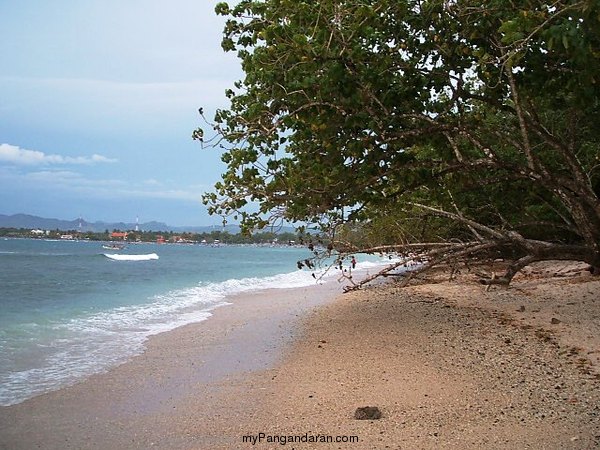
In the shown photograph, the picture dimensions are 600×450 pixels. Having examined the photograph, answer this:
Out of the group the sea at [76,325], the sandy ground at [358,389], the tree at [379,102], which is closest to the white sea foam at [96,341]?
the sea at [76,325]

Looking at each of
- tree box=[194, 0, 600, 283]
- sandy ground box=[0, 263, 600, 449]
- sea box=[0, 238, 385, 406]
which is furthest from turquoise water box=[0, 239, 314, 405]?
tree box=[194, 0, 600, 283]

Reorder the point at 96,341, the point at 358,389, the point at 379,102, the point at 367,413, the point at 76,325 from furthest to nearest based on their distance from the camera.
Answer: the point at 76,325 → the point at 96,341 → the point at 379,102 → the point at 358,389 → the point at 367,413

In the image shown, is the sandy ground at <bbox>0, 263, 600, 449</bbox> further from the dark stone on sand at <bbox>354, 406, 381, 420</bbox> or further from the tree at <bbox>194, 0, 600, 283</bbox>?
the tree at <bbox>194, 0, 600, 283</bbox>

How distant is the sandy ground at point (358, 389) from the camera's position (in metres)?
4.05

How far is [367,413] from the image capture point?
4359 mm

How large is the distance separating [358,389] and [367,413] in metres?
0.88

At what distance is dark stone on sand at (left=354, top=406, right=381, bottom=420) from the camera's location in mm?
4336

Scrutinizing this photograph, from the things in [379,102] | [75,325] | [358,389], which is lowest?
[75,325]

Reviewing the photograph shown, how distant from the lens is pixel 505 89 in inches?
289

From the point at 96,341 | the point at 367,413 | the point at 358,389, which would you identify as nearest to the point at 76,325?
the point at 96,341

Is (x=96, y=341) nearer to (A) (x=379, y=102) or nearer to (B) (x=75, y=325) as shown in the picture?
(B) (x=75, y=325)

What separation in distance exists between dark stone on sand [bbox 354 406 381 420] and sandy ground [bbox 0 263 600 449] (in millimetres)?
84

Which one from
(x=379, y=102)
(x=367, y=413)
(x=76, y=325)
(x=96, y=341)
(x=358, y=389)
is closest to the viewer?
(x=367, y=413)

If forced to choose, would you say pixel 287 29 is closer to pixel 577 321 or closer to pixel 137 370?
pixel 137 370
